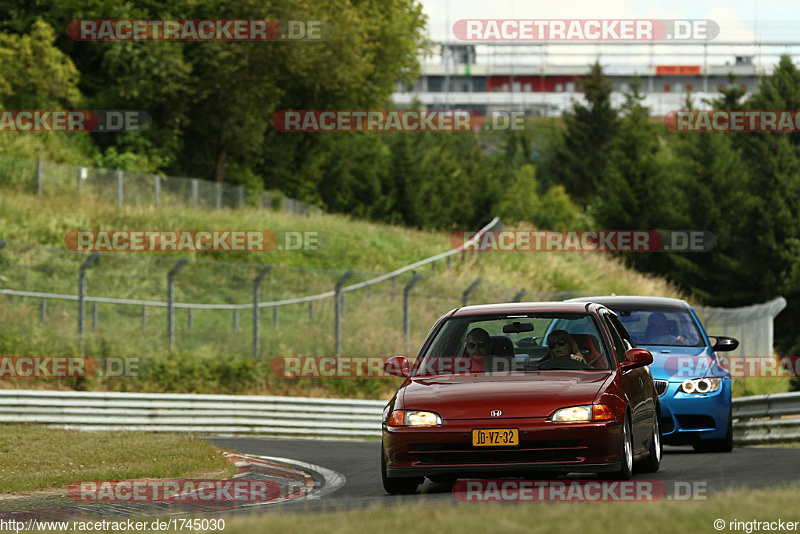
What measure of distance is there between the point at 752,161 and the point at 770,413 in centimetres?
6110

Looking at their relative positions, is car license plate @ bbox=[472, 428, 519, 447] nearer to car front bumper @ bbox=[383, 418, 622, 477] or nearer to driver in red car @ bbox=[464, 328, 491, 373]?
car front bumper @ bbox=[383, 418, 622, 477]

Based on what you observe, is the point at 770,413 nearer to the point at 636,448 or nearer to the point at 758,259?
the point at 636,448

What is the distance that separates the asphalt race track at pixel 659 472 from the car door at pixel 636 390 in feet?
1.28

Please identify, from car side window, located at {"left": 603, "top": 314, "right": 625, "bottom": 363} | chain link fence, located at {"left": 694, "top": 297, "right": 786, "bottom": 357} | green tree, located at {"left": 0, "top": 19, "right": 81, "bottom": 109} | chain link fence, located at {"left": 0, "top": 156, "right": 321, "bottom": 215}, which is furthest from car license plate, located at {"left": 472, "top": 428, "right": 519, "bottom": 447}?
green tree, located at {"left": 0, "top": 19, "right": 81, "bottom": 109}

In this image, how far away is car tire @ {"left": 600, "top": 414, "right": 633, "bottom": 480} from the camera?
36.2 feet

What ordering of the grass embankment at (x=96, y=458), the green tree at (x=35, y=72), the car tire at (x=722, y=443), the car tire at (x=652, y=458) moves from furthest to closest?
1. the green tree at (x=35, y=72)
2. the car tire at (x=722, y=443)
3. the grass embankment at (x=96, y=458)
4. the car tire at (x=652, y=458)

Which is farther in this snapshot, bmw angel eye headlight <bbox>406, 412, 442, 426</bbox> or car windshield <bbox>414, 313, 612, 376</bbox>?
car windshield <bbox>414, 313, 612, 376</bbox>

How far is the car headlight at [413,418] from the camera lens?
10914 millimetres

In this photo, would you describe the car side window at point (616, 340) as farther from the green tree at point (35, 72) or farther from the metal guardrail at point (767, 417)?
the green tree at point (35, 72)

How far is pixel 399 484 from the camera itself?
37.2 feet

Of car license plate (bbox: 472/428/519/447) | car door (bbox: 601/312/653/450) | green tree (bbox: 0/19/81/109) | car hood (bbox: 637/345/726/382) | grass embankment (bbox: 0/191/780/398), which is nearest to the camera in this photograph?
car license plate (bbox: 472/428/519/447)

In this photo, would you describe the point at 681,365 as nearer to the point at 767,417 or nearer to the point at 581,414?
the point at 767,417

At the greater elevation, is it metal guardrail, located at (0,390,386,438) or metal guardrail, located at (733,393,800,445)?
metal guardrail, located at (733,393,800,445)

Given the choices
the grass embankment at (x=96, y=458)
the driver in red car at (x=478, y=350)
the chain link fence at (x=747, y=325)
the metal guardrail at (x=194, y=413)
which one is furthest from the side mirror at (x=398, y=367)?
the chain link fence at (x=747, y=325)
